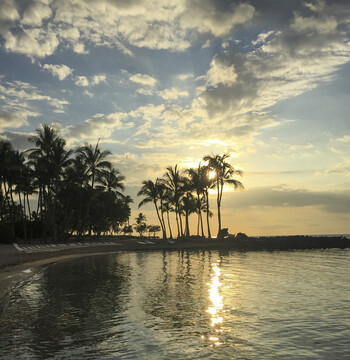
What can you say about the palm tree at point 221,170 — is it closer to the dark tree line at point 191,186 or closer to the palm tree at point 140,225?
the dark tree line at point 191,186

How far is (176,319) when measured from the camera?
36.0ft

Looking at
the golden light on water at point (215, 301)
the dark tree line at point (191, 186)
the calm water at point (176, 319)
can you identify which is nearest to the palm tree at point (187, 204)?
the dark tree line at point (191, 186)

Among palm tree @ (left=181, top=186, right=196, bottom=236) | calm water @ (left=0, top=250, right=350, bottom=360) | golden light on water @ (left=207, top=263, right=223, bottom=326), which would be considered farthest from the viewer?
palm tree @ (left=181, top=186, right=196, bottom=236)

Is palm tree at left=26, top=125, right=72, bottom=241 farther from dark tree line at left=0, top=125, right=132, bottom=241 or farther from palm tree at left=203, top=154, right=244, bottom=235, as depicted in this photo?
palm tree at left=203, top=154, right=244, bottom=235

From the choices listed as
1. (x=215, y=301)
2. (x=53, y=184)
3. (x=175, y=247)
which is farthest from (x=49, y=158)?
(x=215, y=301)

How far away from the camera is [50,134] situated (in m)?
48.7

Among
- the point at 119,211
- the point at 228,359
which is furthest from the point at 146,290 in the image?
the point at 119,211

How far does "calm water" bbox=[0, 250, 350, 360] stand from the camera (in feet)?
26.3

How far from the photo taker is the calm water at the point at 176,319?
26.3 feet

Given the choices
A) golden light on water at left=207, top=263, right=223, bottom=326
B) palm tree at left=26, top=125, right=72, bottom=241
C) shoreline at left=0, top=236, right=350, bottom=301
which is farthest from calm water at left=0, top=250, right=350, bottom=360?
palm tree at left=26, top=125, right=72, bottom=241

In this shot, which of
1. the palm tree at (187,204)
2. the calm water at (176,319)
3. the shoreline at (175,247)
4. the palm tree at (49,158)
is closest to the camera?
the calm water at (176,319)

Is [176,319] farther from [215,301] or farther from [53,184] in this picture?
A: [53,184]

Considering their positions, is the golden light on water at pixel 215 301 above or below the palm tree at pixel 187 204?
below

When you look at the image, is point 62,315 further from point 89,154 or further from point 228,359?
point 89,154
